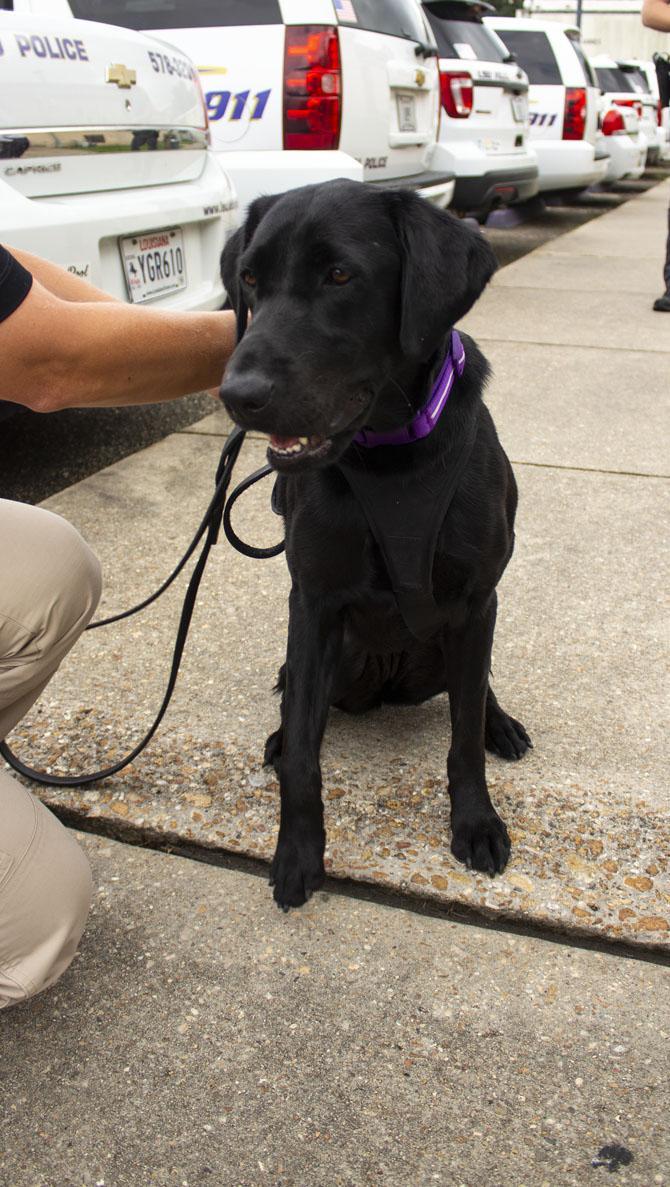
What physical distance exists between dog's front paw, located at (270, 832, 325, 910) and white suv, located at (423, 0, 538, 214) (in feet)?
24.7

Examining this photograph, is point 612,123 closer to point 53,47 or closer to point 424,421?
point 53,47

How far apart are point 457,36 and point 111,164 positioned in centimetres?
679

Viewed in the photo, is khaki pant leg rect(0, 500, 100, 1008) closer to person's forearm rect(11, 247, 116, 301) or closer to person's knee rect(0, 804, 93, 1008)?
person's knee rect(0, 804, 93, 1008)

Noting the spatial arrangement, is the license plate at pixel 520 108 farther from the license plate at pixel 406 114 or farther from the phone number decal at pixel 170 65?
the phone number decal at pixel 170 65

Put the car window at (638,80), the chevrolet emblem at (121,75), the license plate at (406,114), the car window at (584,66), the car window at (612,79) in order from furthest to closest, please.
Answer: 1. the car window at (638,80)
2. the car window at (612,79)
3. the car window at (584,66)
4. the license plate at (406,114)
5. the chevrolet emblem at (121,75)

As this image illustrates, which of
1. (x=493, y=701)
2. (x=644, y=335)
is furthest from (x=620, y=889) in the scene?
(x=644, y=335)

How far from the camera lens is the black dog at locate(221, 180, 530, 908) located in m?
1.85

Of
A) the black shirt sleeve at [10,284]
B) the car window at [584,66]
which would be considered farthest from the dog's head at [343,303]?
the car window at [584,66]

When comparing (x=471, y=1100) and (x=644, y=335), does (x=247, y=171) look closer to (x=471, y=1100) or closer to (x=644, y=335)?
(x=644, y=335)

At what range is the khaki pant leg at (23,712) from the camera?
5.69ft

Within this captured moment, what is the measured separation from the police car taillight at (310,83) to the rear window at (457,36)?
172 inches

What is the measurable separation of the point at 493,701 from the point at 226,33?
4.06 metres

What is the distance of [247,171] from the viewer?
533cm

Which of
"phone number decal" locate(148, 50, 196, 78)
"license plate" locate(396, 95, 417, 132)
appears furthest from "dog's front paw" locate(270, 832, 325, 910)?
"license plate" locate(396, 95, 417, 132)
